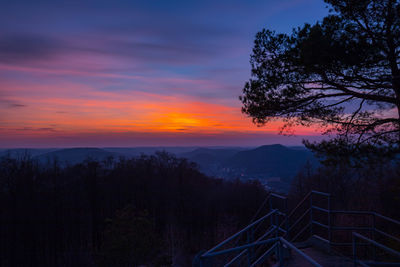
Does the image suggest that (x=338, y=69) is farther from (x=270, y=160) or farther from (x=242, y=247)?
(x=270, y=160)

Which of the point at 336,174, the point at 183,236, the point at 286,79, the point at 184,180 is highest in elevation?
the point at 286,79

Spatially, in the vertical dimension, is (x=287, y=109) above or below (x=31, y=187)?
above

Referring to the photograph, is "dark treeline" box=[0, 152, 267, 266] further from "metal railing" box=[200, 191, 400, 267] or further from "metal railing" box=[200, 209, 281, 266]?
"metal railing" box=[200, 209, 281, 266]

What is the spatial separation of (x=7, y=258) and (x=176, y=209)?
71.4 ft

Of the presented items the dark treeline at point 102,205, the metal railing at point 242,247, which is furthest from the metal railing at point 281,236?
the dark treeline at point 102,205

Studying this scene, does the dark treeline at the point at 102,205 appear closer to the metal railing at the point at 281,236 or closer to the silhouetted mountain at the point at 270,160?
the metal railing at the point at 281,236

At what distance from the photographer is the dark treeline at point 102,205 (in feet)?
93.7

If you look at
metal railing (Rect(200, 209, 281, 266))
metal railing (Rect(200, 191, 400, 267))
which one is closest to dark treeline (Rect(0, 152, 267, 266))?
metal railing (Rect(200, 191, 400, 267))

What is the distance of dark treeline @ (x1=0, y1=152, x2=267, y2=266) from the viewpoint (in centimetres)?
2855

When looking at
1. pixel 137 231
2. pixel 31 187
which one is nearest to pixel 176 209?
pixel 31 187

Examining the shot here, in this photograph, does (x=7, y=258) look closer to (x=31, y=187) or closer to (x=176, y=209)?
(x=31, y=187)

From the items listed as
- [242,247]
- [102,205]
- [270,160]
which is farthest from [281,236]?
[270,160]

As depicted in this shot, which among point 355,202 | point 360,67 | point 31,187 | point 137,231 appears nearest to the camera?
point 360,67

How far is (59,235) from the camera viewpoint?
31.6 metres
